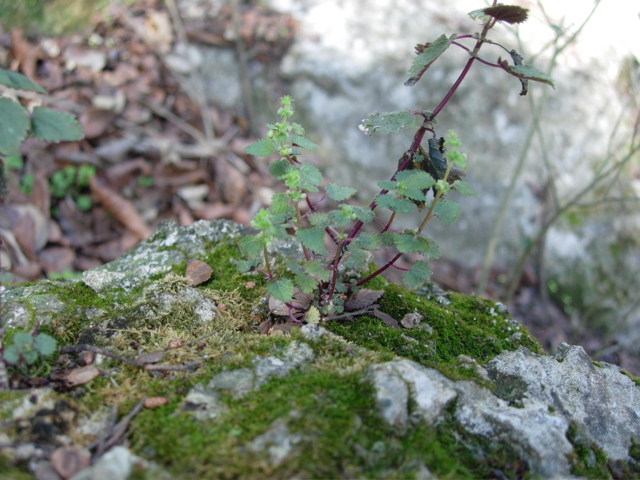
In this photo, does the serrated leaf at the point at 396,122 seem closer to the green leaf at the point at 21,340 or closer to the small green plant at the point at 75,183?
the green leaf at the point at 21,340

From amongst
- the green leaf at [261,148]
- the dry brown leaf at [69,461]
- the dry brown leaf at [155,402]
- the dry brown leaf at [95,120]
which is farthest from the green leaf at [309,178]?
the dry brown leaf at [95,120]

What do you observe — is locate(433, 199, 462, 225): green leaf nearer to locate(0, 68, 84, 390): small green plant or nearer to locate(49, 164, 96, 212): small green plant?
locate(0, 68, 84, 390): small green plant

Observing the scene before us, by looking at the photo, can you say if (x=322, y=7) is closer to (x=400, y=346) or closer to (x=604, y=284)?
(x=604, y=284)

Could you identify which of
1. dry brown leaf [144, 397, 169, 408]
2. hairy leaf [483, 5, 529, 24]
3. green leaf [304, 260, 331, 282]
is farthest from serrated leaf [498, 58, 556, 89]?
dry brown leaf [144, 397, 169, 408]

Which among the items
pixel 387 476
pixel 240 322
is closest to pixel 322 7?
pixel 240 322

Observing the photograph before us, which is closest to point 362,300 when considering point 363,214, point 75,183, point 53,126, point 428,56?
point 363,214

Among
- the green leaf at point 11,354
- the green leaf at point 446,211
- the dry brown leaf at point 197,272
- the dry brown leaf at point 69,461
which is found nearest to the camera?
the dry brown leaf at point 69,461
